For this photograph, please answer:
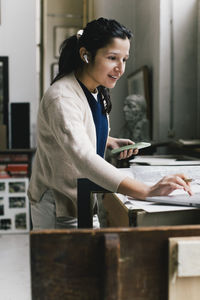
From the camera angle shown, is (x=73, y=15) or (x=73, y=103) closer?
(x=73, y=103)

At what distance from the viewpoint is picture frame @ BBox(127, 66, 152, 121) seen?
3.29 m

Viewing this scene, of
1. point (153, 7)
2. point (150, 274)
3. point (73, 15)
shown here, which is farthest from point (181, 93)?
point (73, 15)

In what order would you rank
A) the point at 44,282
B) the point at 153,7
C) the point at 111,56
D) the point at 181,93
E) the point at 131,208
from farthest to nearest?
1. the point at 153,7
2. the point at 181,93
3. the point at 111,56
4. the point at 131,208
5. the point at 44,282

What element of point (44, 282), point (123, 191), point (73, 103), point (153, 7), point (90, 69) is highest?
point (153, 7)

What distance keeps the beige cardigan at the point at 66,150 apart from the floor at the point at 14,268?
1483 mm

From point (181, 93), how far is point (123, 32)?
79.3 inches

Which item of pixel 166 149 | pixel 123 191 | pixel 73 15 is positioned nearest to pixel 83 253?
pixel 123 191

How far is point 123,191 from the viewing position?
0.84m

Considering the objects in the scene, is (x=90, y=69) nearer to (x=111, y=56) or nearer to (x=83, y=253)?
(x=111, y=56)

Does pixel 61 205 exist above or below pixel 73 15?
below

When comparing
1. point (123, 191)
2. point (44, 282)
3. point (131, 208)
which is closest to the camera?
point (44, 282)

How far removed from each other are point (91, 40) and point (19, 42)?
3047 mm

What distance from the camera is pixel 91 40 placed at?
1115mm

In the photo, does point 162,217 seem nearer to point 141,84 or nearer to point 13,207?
point 141,84
